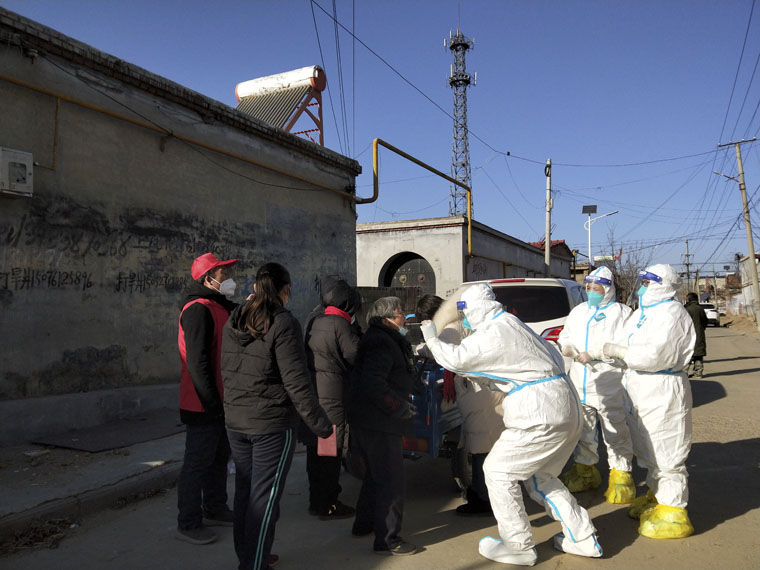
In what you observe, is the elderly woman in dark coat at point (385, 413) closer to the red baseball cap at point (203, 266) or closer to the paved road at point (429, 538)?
the paved road at point (429, 538)

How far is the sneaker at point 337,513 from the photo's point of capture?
14.8ft

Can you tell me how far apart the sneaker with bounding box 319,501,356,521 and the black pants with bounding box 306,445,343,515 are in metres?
0.02

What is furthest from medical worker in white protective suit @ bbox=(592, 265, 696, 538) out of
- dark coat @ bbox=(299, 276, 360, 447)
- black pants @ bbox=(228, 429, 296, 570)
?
black pants @ bbox=(228, 429, 296, 570)

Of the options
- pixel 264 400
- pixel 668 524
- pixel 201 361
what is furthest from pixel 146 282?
pixel 668 524

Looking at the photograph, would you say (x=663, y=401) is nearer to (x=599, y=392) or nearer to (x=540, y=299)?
(x=599, y=392)

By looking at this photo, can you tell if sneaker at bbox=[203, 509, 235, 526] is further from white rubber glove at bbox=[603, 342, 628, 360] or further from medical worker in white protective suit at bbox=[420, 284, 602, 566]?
white rubber glove at bbox=[603, 342, 628, 360]

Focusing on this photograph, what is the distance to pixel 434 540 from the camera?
4047 mm

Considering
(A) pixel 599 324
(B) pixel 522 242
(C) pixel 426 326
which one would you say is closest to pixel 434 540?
(C) pixel 426 326

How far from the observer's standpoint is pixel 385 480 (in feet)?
12.5

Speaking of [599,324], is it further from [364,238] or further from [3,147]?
[364,238]

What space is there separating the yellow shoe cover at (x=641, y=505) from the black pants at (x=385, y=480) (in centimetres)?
194

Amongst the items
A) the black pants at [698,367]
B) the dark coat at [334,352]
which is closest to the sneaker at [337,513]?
the dark coat at [334,352]

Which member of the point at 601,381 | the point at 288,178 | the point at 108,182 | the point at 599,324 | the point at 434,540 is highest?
the point at 288,178

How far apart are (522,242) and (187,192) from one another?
18.3 m
